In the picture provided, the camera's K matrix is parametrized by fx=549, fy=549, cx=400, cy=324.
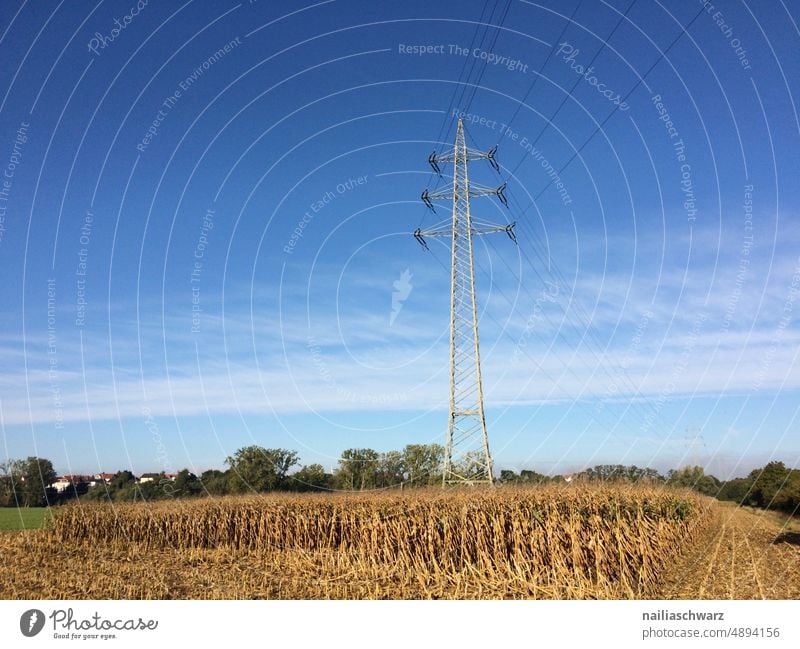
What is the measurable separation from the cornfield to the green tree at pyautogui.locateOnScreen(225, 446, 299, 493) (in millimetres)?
8741

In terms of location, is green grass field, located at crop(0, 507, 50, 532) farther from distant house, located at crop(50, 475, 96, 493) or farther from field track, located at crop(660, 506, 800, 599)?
field track, located at crop(660, 506, 800, 599)

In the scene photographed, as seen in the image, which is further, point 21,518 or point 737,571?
point 21,518

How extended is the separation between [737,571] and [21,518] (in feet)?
117

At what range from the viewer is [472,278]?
26.9 meters

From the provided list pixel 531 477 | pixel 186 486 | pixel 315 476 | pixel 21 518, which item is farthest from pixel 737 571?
pixel 21 518

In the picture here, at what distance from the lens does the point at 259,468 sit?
113 feet

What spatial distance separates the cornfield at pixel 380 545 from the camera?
13.9 meters

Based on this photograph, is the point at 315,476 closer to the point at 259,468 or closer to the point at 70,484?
the point at 259,468

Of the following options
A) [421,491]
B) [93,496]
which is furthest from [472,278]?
[93,496]

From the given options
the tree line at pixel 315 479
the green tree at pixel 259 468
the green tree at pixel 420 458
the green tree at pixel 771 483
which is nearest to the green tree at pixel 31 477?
the tree line at pixel 315 479

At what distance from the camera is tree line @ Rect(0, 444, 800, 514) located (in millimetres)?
24231

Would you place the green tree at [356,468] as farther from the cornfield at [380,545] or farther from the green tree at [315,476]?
the cornfield at [380,545]
